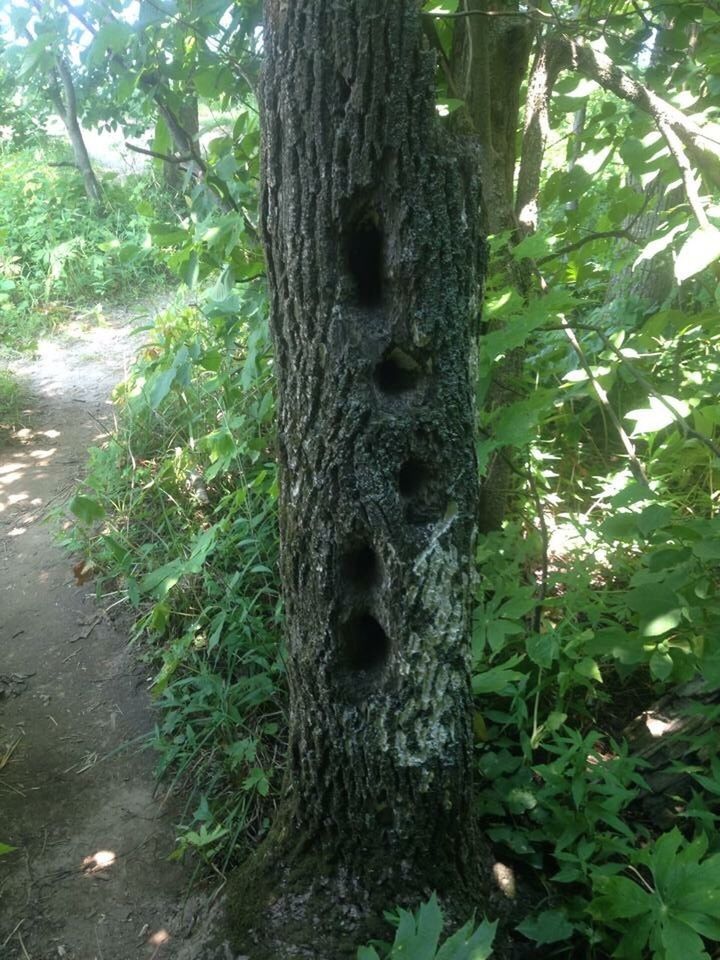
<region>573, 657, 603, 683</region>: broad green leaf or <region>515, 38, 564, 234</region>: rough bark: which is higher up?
<region>515, 38, 564, 234</region>: rough bark

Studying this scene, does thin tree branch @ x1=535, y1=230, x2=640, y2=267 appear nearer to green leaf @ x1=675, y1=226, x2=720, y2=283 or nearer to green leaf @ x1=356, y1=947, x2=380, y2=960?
green leaf @ x1=675, y1=226, x2=720, y2=283

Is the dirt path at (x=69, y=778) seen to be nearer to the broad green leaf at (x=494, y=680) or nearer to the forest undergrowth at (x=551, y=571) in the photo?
the forest undergrowth at (x=551, y=571)

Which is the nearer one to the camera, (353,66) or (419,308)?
(353,66)

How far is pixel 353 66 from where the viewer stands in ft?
5.36

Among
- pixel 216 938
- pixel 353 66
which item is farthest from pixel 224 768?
pixel 353 66

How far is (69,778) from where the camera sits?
319cm

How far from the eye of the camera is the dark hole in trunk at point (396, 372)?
1.81 meters

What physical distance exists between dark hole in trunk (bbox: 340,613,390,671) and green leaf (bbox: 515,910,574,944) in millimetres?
824

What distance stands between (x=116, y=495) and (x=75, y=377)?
314 cm

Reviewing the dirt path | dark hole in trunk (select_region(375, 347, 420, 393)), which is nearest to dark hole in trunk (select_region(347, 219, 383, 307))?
dark hole in trunk (select_region(375, 347, 420, 393))

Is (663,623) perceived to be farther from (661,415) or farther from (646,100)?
(646,100)

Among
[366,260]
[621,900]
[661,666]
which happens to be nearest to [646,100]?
[366,260]

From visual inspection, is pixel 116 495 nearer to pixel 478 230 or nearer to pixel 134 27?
pixel 134 27

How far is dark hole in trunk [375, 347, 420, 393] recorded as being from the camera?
71.2 inches
